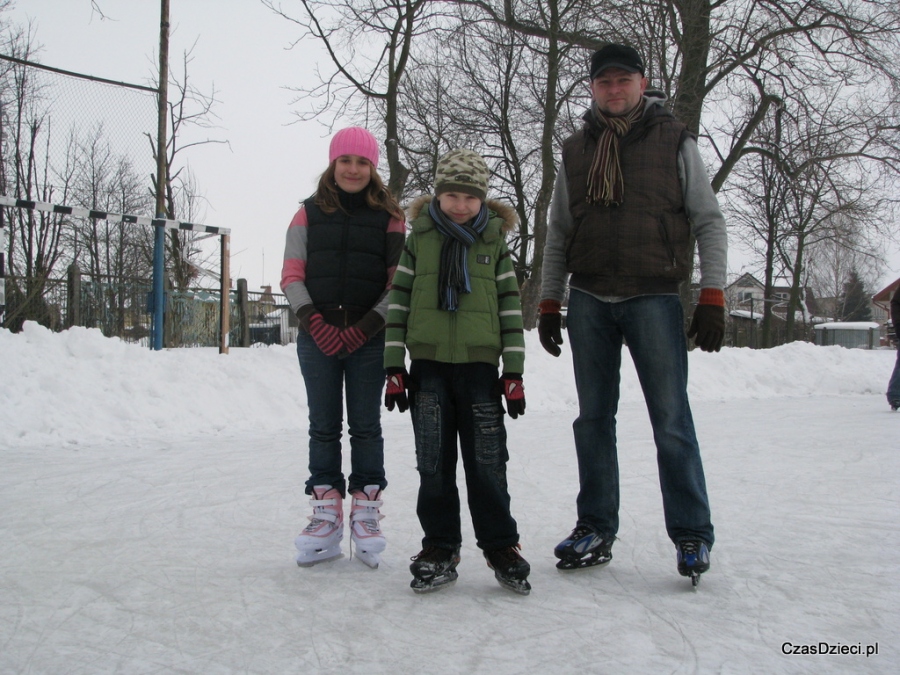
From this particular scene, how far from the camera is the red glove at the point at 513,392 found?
7.71 feet

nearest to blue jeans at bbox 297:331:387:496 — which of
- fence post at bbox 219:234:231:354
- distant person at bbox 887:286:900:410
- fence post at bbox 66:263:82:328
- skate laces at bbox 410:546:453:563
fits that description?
skate laces at bbox 410:546:453:563

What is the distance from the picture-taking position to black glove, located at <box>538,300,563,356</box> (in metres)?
2.76

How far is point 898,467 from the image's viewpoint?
4.39m

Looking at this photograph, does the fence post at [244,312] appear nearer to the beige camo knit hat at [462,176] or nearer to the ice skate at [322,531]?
the ice skate at [322,531]

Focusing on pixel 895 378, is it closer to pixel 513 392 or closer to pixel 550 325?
pixel 550 325

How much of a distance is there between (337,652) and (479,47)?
1771cm

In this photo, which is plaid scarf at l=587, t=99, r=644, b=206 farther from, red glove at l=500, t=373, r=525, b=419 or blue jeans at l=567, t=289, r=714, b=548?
red glove at l=500, t=373, r=525, b=419

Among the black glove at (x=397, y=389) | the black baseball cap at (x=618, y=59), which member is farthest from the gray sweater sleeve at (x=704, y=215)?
the black glove at (x=397, y=389)

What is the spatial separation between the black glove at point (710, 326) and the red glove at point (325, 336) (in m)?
1.21

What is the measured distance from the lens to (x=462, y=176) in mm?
2471

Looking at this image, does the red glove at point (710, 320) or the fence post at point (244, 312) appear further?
the fence post at point (244, 312)

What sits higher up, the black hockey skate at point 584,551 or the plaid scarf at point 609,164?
the plaid scarf at point 609,164

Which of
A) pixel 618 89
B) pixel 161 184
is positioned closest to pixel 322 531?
pixel 618 89

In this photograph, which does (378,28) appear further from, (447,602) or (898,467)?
(447,602)
